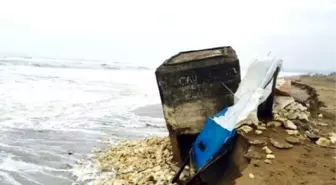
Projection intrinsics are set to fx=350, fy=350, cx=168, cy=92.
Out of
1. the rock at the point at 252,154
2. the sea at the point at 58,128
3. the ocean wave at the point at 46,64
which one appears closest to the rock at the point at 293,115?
the rock at the point at 252,154

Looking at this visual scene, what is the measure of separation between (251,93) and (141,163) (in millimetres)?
2416

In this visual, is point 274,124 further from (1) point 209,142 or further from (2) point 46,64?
(2) point 46,64

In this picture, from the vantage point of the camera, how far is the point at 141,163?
659 cm

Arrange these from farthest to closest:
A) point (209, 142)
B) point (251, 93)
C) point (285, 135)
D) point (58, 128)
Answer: point (58, 128)
point (251, 93)
point (209, 142)
point (285, 135)

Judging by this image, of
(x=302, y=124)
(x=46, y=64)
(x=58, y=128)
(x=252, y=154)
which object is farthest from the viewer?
(x=46, y=64)

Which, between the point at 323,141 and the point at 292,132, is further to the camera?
the point at 292,132

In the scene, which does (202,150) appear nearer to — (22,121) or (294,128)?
(294,128)

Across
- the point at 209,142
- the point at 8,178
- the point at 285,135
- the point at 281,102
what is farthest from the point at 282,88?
Result: the point at 8,178

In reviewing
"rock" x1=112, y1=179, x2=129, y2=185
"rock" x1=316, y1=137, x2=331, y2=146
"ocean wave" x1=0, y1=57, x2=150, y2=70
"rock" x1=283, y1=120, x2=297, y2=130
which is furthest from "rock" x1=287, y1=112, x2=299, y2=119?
"ocean wave" x1=0, y1=57, x2=150, y2=70

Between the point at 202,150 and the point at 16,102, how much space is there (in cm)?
1100

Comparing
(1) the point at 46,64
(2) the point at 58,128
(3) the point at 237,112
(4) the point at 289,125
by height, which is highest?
(3) the point at 237,112

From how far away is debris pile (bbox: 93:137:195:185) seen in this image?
5734mm

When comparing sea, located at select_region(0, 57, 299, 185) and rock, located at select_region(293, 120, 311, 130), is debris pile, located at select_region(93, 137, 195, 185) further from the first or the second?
rock, located at select_region(293, 120, 311, 130)

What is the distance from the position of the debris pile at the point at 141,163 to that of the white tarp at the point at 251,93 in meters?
1.10
